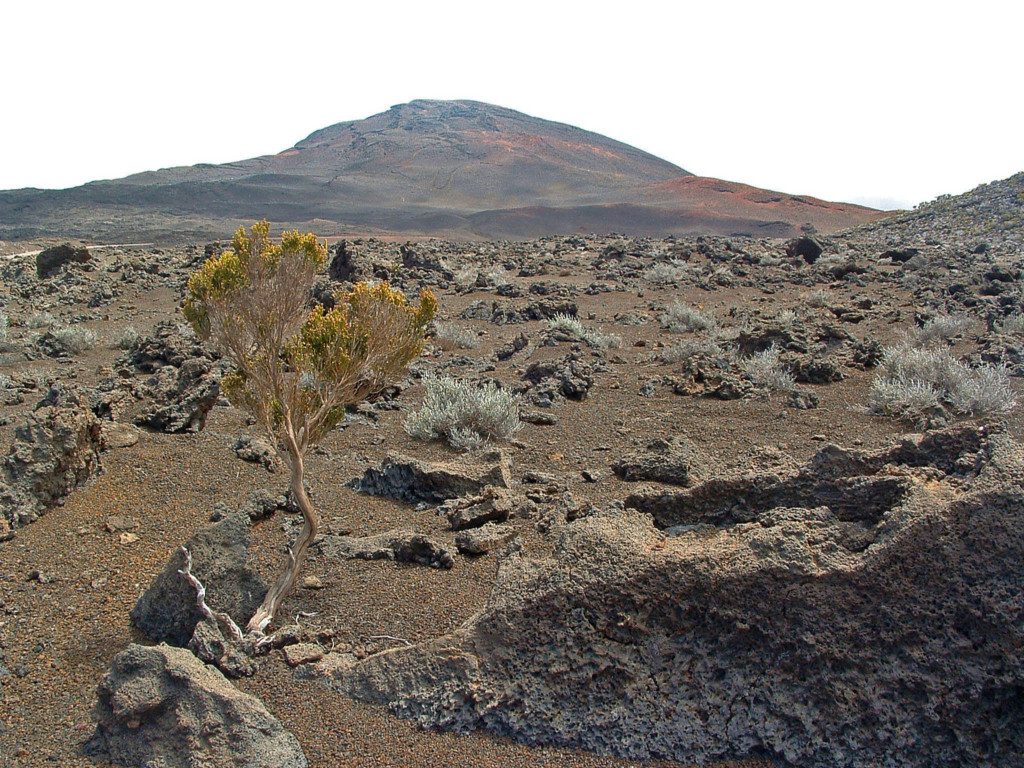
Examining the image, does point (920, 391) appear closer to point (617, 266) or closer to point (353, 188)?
A: point (617, 266)

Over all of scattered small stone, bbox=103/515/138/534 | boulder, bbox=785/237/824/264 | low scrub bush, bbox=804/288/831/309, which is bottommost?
scattered small stone, bbox=103/515/138/534

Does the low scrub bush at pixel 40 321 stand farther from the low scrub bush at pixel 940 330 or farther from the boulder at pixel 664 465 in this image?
the low scrub bush at pixel 940 330

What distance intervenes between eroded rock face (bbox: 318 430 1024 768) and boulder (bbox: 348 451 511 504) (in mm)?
2215

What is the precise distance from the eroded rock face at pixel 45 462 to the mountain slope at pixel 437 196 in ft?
132

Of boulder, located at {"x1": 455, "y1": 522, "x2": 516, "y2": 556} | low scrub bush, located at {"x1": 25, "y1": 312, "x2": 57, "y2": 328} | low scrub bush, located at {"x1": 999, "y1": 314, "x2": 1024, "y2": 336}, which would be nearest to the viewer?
boulder, located at {"x1": 455, "y1": 522, "x2": 516, "y2": 556}

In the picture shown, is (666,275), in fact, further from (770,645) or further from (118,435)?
(770,645)

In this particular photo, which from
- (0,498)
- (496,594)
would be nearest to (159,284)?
(0,498)

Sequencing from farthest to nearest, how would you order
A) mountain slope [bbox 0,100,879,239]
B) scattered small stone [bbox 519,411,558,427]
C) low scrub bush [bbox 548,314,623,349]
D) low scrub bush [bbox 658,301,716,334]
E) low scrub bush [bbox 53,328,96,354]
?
mountain slope [bbox 0,100,879,239]
low scrub bush [bbox 658,301,716,334]
low scrub bush [bbox 53,328,96,354]
low scrub bush [bbox 548,314,623,349]
scattered small stone [bbox 519,411,558,427]

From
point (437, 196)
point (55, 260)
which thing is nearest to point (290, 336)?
point (55, 260)

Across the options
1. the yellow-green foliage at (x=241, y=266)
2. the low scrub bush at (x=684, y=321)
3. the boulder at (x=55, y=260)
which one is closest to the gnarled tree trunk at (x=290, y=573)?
the yellow-green foliage at (x=241, y=266)

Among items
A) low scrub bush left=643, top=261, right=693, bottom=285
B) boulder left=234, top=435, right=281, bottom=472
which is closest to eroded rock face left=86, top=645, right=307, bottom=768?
boulder left=234, top=435, right=281, bottom=472

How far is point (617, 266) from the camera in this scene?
64.8 ft

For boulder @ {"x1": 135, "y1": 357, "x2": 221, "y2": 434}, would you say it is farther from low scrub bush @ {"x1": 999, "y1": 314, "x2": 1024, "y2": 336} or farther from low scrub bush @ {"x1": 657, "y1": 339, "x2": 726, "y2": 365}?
low scrub bush @ {"x1": 999, "y1": 314, "x2": 1024, "y2": 336}

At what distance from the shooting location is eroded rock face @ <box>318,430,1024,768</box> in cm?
235
